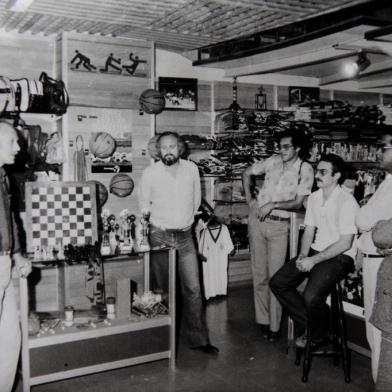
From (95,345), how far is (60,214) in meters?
1.30

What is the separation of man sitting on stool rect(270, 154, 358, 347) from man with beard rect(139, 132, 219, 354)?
807mm

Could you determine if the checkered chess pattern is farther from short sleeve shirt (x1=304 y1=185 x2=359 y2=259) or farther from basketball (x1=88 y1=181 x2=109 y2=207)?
short sleeve shirt (x1=304 y1=185 x2=359 y2=259)

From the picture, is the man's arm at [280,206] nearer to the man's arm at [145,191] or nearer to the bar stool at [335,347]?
the bar stool at [335,347]

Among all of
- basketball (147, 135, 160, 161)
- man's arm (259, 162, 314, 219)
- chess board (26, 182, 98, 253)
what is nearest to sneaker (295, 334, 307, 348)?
man's arm (259, 162, 314, 219)

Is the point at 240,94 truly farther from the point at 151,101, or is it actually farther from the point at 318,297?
the point at 318,297

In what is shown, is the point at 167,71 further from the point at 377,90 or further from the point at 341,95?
the point at 377,90

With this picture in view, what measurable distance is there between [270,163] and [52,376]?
3242 mm

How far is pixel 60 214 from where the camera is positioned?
4926 millimetres

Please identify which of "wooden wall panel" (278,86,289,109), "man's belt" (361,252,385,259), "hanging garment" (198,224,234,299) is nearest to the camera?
"man's belt" (361,252,385,259)

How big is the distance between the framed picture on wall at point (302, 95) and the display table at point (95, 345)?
17.7ft

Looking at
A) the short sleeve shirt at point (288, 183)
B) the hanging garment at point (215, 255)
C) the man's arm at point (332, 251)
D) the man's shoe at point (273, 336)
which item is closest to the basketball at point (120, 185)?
the hanging garment at point (215, 255)

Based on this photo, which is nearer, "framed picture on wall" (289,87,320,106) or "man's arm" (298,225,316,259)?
"man's arm" (298,225,316,259)

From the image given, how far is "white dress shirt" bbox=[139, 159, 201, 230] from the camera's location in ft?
16.8

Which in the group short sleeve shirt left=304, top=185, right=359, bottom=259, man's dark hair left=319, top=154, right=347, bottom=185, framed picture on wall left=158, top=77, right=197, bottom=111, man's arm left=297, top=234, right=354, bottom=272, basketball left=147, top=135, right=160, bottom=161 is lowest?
man's arm left=297, top=234, right=354, bottom=272
